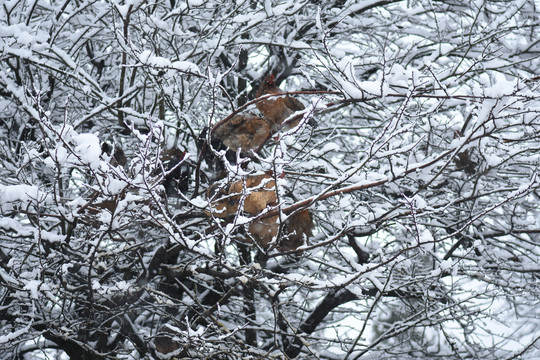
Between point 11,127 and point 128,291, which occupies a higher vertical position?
point 11,127

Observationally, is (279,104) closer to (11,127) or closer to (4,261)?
(4,261)

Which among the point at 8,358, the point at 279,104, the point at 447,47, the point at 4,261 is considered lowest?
the point at 8,358

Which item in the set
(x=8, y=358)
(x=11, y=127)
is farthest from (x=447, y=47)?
(x=8, y=358)

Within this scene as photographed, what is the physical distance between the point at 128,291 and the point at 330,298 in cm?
178

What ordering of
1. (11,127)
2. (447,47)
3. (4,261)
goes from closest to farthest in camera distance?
(4,261), (447,47), (11,127)

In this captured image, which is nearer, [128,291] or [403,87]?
[403,87]

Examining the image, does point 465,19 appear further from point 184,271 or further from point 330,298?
point 184,271

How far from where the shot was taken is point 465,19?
5.92 meters

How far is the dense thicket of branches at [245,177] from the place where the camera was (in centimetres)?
289

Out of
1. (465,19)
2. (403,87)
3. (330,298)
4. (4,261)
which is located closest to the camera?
(403,87)

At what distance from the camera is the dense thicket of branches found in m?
2.89

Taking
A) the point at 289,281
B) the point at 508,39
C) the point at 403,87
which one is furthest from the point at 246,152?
the point at 508,39

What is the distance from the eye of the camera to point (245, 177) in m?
2.78

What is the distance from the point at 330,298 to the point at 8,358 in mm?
2834
